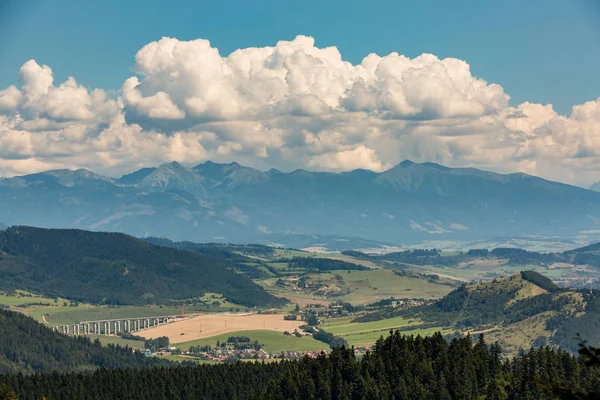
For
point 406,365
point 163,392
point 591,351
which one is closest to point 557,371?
point 406,365

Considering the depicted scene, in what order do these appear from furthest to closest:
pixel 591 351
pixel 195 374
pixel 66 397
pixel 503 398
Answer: pixel 195 374
pixel 66 397
pixel 503 398
pixel 591 351

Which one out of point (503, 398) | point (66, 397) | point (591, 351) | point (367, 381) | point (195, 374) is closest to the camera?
point (591, 351)

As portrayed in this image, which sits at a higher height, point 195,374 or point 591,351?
point 591,351

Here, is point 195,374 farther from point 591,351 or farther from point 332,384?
point 591,351

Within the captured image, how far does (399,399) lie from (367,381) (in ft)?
23.4

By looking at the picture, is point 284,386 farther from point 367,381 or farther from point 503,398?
point 503,398

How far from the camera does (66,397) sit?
182 meters

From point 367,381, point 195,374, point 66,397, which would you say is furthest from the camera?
point 195,374

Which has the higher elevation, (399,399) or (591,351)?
(591,351)

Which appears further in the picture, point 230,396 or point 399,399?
point 230,396

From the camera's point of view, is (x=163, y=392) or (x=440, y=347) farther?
(x=163, y=392)

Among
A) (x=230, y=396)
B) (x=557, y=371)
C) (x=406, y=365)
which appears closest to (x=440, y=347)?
(x=406, y=365)

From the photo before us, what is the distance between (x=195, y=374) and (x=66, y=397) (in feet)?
86.9

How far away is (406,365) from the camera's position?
15475 centimetres
